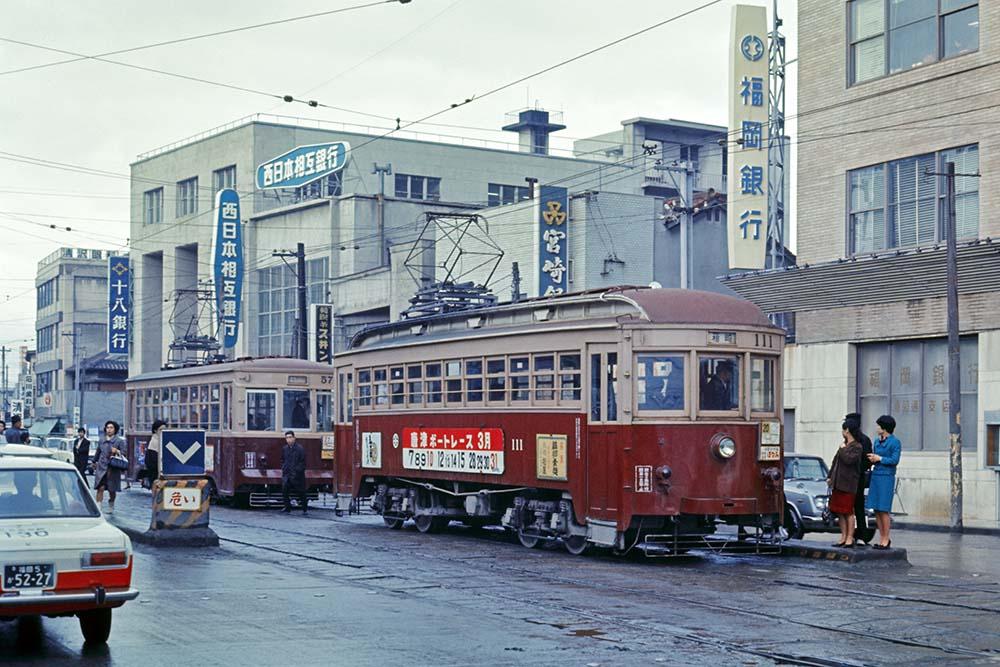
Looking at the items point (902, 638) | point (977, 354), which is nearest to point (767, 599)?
point (902, 638)

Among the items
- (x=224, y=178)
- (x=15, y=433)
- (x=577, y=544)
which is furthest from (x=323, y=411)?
(x=224, y=178)

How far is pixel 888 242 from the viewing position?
31.9 m

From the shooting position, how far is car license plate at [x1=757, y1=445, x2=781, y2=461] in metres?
19.1

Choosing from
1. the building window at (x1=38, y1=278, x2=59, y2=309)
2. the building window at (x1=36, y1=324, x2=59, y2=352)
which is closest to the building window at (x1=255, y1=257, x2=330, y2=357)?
the building window at (x1=38, y1=278, x2=59, y2=309)

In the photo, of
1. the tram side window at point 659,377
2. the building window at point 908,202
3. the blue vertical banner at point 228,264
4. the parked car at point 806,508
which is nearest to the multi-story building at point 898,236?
the building window at point 908,202

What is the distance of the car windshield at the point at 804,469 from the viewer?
24.3m

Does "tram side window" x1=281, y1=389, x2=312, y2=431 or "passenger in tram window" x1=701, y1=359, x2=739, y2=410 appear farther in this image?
"tram side window" x1=281, y1=389, x2=312, y2=431

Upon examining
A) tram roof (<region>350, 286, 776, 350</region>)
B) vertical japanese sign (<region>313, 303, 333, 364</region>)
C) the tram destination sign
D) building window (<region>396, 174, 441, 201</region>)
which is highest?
building window (<region>396, 174, 441, 201</region>)

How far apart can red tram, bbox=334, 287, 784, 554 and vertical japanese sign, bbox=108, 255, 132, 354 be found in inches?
2207

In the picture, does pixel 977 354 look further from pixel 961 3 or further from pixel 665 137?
pixel 665 137

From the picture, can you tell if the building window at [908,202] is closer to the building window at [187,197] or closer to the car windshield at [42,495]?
the car windshield at [42,495]

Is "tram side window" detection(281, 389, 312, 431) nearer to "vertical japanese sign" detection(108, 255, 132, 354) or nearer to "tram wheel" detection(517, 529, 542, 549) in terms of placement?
"tram wheel" detection(517, 529, 542, 549)

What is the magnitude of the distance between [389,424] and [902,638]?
45.0 feet

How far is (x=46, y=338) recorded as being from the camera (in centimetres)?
10812
